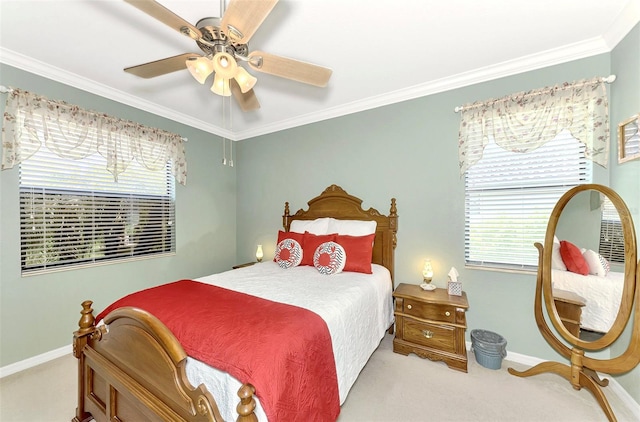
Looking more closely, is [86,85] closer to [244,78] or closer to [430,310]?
[244,78]

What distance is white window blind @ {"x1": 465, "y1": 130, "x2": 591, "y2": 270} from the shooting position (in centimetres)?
209

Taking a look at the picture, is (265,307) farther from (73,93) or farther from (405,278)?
(73,93)

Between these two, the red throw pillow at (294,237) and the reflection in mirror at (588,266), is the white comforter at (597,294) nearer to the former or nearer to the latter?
the reflection in mirror at (588,266)

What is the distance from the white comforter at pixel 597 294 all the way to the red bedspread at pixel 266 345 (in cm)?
186

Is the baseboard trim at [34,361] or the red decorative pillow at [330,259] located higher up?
the red decorative pillow at [330,259]

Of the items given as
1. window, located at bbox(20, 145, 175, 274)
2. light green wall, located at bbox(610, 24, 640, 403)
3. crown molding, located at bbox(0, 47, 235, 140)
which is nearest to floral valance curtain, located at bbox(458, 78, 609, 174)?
light green wall, located at bbox(610, 24, 640, 403)

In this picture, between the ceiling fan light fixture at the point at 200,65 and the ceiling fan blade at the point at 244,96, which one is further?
the ceiling fan blade at the point at 244,96

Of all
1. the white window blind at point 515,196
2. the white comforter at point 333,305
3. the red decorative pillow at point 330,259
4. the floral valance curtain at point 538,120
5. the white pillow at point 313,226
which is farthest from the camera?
the white pillow at point 313,226

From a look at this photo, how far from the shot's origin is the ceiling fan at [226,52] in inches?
47.3

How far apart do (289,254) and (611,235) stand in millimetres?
2581

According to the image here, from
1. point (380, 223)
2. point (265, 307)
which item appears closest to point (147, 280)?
point (265, 307)

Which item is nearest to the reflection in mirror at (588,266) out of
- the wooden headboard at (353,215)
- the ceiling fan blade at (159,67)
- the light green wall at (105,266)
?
the wooden headboard at (353,215)

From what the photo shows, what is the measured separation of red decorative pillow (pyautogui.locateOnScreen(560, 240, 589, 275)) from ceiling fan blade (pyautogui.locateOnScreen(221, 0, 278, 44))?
256 centimetres

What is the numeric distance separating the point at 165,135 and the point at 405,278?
3494 millimetres
